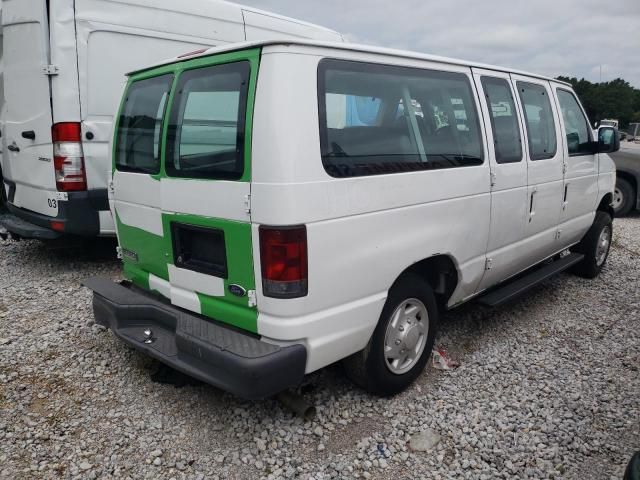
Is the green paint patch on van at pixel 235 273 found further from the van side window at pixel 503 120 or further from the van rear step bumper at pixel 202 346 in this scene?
the van side window at pixel 503 120

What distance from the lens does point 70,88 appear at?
16.5ft

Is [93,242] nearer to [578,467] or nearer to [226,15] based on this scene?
[226,15]

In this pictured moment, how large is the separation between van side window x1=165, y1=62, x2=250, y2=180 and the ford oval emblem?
1.83 feet

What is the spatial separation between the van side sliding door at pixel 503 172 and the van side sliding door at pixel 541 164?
0.41 ft

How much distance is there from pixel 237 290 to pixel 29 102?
3.89 metres

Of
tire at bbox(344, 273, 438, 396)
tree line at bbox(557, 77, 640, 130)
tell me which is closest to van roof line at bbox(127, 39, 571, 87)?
tire at bbox(344, 273, 438, 396)

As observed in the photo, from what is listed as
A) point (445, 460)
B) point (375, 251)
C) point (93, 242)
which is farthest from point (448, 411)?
point (93, 242)

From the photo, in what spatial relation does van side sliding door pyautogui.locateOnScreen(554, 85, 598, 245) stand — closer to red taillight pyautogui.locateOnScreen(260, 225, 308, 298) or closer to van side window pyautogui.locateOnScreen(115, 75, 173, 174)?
red taillight pyautogui.locateOnScreen(260, 225, 308, 298)

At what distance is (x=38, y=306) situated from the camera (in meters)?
4.65

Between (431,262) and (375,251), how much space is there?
2.59 ft

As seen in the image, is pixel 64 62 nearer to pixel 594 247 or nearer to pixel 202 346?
pixel 202 346

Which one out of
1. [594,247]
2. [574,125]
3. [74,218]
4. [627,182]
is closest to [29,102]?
[74,218]

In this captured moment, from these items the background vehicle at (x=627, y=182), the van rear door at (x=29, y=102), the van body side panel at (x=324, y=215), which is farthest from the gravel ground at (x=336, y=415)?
the background vehicle at (x=627, y=182)

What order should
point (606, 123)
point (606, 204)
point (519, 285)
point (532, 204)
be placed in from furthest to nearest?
point (606, 123) < point (606, 204) < point (519, 285) < point (532, 204)
